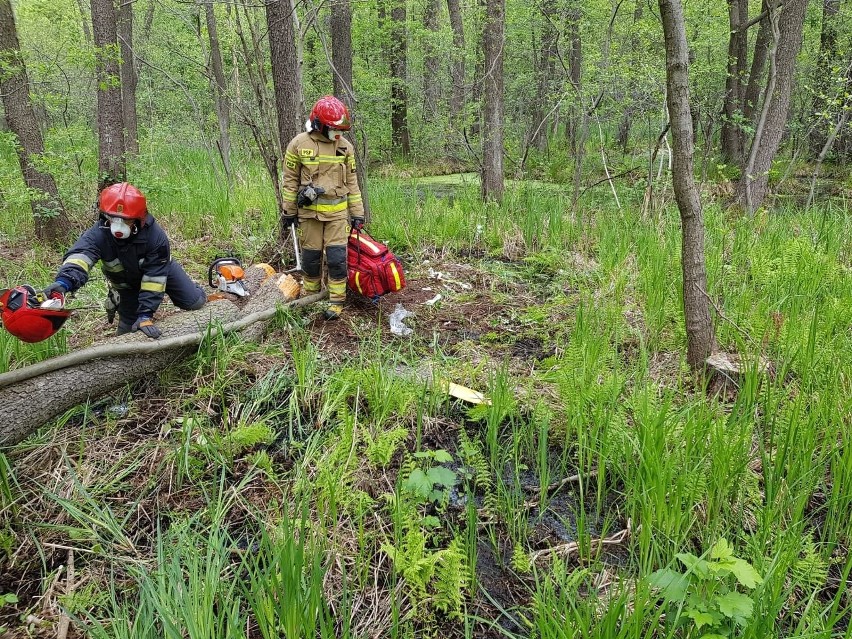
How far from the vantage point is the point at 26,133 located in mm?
5965

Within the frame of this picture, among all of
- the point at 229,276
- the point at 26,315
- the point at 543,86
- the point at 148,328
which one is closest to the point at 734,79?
the point at 543,86

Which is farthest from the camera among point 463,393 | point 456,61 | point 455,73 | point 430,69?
point 455,73

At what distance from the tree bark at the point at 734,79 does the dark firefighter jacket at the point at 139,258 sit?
9.04 metres

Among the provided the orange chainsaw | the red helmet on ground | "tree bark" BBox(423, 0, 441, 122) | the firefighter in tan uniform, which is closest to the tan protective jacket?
the firefighter in tan uniform

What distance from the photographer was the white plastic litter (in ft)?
14.3

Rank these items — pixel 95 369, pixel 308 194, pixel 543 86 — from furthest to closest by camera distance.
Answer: pixel 543 86, pixel 308 194, pixel 95 369

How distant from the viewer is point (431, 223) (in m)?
6.66

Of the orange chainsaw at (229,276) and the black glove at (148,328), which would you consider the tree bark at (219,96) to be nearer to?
the orange chainsaw at (229,276)

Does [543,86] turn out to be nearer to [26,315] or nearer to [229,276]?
[229,276]

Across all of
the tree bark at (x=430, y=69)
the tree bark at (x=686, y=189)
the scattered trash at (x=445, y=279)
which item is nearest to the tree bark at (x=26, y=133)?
the scattered trash at (x=445, y=279)

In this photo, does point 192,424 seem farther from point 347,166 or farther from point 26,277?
point 26,277

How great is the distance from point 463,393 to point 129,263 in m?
2.40

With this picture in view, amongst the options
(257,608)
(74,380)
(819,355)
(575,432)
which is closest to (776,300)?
(819,355)

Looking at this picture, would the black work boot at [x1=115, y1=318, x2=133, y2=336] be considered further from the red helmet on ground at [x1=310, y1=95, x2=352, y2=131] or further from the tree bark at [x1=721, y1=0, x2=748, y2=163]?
the tree bark at [x1=721, y1=0, x2=748, y2=163]
